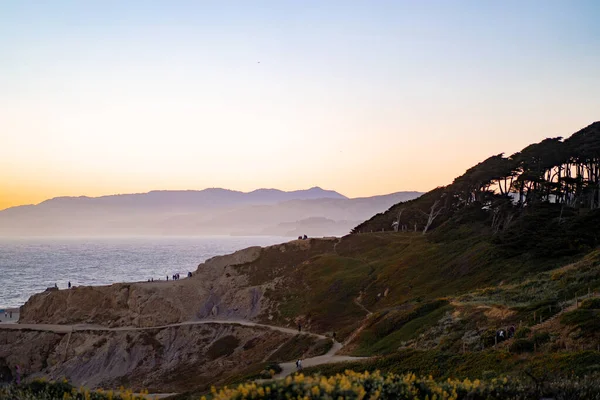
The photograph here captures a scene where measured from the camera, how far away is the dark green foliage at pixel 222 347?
6219 cm

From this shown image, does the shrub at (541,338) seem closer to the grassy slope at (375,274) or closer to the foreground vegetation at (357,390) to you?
the foreground vegetation at (357,390)

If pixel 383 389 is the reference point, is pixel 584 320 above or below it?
below

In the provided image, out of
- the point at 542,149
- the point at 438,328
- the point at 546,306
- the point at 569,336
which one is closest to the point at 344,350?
the point at 438,328

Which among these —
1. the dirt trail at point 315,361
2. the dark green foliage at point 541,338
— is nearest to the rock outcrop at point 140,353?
the dirt trail at point 315,361

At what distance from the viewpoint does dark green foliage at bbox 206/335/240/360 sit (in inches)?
2448

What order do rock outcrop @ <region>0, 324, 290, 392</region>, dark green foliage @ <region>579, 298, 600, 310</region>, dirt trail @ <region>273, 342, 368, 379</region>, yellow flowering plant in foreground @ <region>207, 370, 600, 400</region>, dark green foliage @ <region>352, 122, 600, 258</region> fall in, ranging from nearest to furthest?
yellow flowering plant in foreground @ <region>207, 370, 600, 400</region>
dark green foliage @ <region>579, 298, 600, 310</region>
dirt trail @ <region>273, 342, 368, 379</region>
dark green foliage @ <region>352, 122, 600, 258</region>
rock outcrop @ <region>0, 324, 290, 392</region>

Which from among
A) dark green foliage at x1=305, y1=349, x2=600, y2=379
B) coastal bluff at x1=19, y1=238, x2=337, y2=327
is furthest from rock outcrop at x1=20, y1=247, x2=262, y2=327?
dark green foliage at x1=305, y1=349, x2=600, y2=379

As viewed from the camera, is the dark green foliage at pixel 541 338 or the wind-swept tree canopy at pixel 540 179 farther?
the wind-swept tree canopy at pixel 540 179

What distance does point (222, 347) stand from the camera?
6419 centimetres

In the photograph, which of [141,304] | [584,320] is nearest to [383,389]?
[584,320]

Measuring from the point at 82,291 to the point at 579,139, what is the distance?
3311 inches

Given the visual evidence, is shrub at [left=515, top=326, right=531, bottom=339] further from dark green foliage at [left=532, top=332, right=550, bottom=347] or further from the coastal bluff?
the coastal bluff

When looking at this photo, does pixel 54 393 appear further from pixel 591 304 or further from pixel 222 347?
pixel 222 347

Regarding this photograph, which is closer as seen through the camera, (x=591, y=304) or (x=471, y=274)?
(x=591, y=304)
